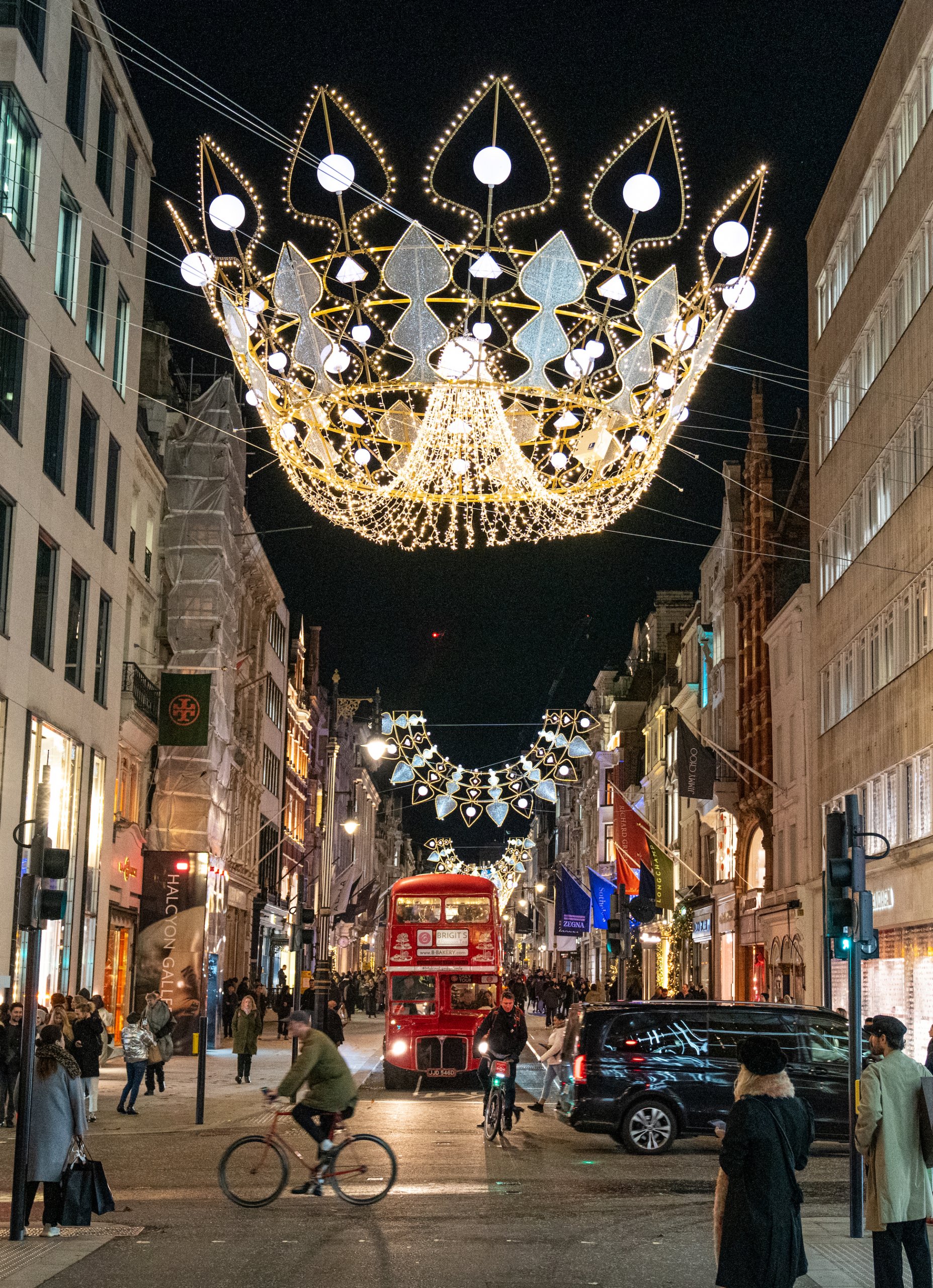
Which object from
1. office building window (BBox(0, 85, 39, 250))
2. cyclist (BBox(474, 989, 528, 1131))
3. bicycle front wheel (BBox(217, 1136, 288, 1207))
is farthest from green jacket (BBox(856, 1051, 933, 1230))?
office building window (BBox(0, 85, 39, 250))

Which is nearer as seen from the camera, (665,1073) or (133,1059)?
(665,1073)

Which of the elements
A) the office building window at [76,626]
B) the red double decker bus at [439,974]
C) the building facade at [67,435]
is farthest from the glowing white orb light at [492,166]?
the red double decker bus at [439,974]

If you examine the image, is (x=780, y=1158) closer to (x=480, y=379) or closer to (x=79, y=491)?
(x=480, y=379)

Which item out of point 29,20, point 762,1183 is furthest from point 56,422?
point 762,1183

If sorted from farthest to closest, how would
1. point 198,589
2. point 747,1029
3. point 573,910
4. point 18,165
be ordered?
point 573,910, point 198,589, point 18,165, point 747,1029

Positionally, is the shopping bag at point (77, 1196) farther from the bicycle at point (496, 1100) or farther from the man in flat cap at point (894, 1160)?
the bicycle at point (496, 1100)

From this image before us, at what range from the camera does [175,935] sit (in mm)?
39125

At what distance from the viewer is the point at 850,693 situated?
120ft

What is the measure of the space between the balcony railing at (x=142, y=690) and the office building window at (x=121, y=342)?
6.75 m

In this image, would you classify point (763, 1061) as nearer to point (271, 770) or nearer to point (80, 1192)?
point (80, 1192)

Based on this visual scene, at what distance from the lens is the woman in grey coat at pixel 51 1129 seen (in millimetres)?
13156

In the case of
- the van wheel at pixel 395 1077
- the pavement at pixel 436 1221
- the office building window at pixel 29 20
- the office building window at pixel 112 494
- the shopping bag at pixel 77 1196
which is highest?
the office building window at pixel 29 20

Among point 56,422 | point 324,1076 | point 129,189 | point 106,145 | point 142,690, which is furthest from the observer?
point 142,690

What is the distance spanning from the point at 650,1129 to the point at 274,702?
163 feet
